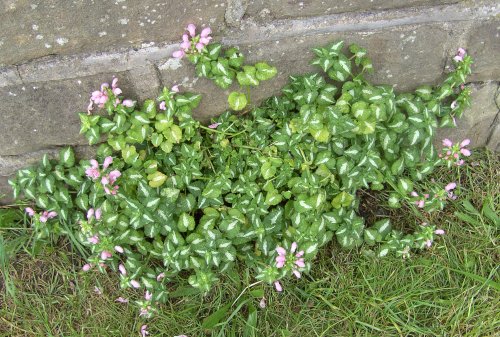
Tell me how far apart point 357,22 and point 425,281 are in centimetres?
132

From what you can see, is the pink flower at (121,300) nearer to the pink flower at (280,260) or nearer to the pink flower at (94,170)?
the pink flower at (94,170)

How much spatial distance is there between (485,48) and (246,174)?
1.29 m

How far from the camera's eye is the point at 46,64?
206cm

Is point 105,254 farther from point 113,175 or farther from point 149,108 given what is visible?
point 149,108

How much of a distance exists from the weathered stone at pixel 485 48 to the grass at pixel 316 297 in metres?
0.67

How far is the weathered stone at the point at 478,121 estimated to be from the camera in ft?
8.61

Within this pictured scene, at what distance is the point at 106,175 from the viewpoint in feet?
7.62

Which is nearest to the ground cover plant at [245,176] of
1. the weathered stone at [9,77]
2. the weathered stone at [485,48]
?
the weathered stone at [485,48]

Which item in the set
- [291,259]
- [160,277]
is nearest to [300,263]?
[291,259]

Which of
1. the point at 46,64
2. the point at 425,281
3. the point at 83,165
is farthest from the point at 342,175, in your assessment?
the point at 46,64

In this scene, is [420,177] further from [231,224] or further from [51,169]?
[51,169]

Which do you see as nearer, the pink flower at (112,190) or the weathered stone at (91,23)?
the weathered stone at (91,23)

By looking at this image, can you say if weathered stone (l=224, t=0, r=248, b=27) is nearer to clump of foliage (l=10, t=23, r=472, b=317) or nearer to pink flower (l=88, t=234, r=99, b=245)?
clump of foliage (l=10, t=23, r=472, b=317)

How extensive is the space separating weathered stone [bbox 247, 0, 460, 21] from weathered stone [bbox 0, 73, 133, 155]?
0.66 m
